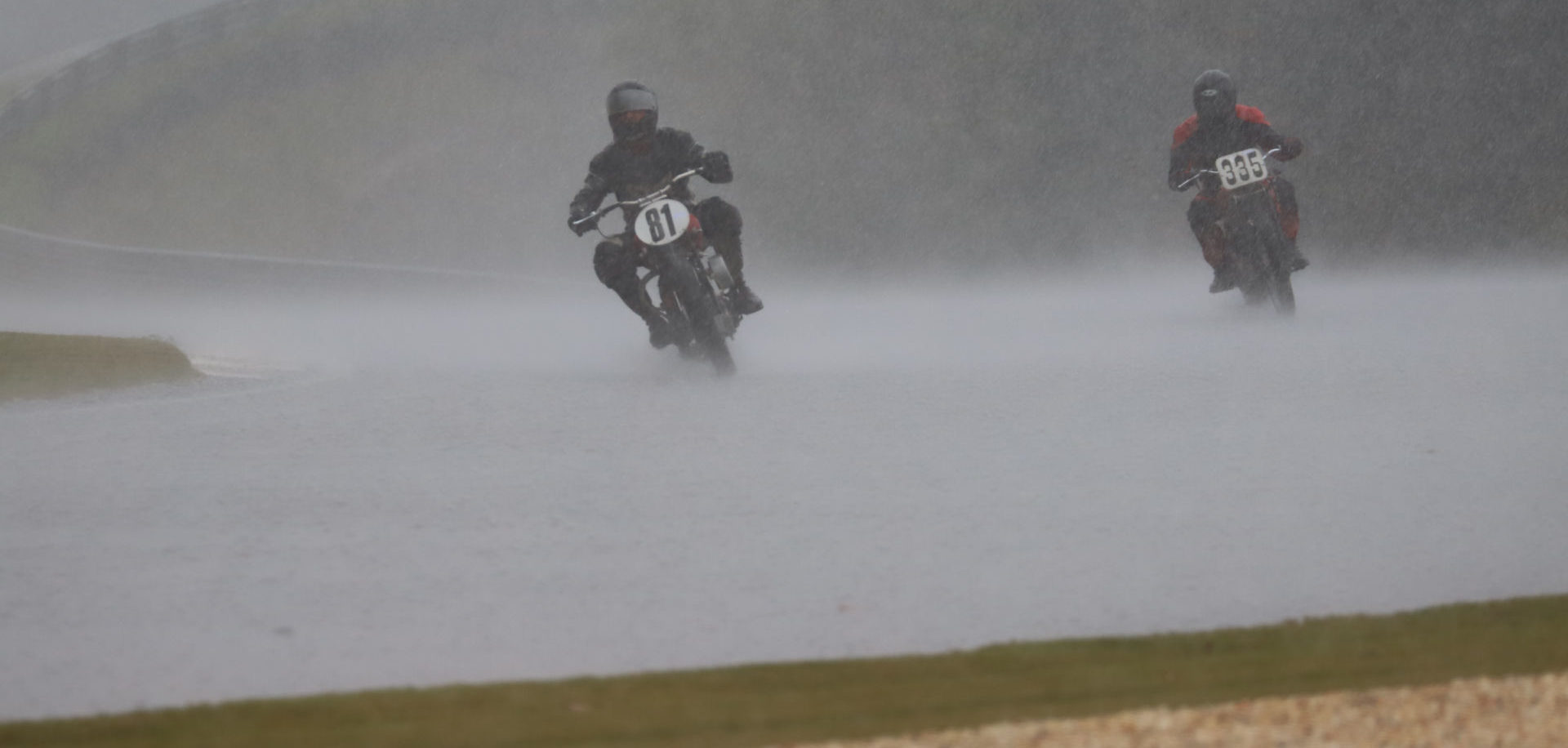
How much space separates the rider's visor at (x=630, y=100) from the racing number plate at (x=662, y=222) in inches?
22.7

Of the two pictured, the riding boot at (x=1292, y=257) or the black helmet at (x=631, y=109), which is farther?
the riding boot at (x=1292, y=257)

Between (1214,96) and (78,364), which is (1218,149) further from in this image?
(78,364)

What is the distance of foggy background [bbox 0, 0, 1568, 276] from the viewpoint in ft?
58.7

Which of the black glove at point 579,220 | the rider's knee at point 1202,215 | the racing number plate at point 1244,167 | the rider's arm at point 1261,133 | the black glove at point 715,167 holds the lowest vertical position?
the rider's knee at point 1202,215

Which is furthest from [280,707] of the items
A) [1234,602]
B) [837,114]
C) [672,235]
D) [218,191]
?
[218,191]

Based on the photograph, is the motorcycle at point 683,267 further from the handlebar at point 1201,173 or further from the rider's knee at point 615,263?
the handlebar at point 1201,173

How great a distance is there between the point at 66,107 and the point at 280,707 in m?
23.9

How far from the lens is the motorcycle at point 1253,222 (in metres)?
11.2

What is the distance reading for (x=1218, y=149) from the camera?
11562mm

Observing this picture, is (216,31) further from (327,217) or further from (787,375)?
(787,375)

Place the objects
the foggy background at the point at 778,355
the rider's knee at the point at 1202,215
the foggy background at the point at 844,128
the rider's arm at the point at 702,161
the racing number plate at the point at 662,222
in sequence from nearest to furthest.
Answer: the foggy background at the point at 778,355 < the racing number plate at the point at 662,222 < the rider's arm at the point at 702,161 < the rider's knee at the point at 1202,215 < the foggy background at the point at 844,128

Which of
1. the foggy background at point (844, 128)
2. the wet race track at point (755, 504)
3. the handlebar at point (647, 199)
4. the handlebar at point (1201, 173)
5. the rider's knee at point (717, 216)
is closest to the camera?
the wet race track at point (755, 504)

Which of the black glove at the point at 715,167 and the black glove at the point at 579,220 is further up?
the black glove at the point at 715,167

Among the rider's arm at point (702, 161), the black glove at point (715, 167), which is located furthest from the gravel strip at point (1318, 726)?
the black glove at point (715, 167)
